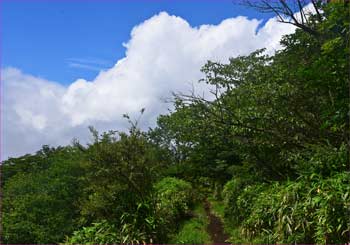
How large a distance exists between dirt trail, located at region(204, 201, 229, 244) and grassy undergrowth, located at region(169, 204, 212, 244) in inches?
6.2

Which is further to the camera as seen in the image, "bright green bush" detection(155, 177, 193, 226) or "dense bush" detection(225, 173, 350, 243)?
"bright green bush" detection(155, 177, 193, 226)

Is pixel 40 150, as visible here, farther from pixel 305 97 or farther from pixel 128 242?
pixel 305 97

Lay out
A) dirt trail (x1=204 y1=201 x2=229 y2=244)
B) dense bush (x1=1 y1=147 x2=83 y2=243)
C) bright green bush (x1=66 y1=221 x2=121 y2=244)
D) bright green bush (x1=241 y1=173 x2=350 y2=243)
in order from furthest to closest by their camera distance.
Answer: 1. dirt trail (x1=204 y1=201 x2=229 y2=244)
2. dense bush (x1=1 y1=147 x2=83 y2=243)
3. bright green bush (x1=66 y1=221 x2=121 y2=244)
4. bright green bush (x1=241 y1=173 x2=350 y2=243)

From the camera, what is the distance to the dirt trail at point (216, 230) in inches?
436

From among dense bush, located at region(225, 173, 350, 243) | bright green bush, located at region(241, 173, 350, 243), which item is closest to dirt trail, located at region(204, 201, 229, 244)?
dense bush, located at region(225, 173, 350, 243)

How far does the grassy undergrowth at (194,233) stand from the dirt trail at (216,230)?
0.16 meters

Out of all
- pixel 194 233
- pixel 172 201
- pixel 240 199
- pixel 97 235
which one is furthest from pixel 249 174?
pixel 97 235

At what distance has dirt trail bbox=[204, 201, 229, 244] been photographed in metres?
11.1

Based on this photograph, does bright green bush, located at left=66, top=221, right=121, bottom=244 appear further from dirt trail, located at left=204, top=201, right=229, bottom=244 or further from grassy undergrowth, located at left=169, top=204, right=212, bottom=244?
dirt trail, located at left=204, top=201, right=229, bottom=244

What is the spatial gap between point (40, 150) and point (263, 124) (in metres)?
13.0

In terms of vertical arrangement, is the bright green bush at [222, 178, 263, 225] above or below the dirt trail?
above

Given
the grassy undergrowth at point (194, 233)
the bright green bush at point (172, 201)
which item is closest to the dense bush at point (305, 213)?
the grassy undergrowth at point (194, 233)

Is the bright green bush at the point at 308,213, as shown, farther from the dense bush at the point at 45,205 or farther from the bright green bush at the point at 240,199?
the dense bush at the point at 45,205

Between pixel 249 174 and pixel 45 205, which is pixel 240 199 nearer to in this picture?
pixel 249 174
